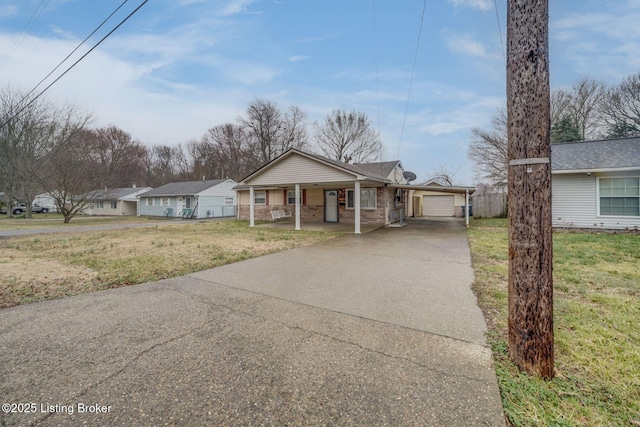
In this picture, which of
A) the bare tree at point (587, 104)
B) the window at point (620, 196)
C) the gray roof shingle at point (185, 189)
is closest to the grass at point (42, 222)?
the gray roof shingle at point (185, 189)

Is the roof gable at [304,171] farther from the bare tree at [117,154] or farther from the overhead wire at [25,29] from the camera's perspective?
the bare tree at [117,154]

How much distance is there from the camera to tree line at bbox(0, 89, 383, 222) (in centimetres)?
2167

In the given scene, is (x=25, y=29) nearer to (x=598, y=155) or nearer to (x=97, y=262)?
(x=97, y=262)

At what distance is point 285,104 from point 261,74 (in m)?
18.9

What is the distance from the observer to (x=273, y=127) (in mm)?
31438

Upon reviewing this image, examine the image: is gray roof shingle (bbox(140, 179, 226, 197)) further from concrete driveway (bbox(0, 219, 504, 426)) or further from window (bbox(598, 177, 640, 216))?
window (bbox(598, 177, 640, 216))

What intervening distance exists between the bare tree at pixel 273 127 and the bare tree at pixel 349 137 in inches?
113

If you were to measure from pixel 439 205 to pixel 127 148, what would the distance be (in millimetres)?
41577

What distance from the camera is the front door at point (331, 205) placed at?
1678 centimetres

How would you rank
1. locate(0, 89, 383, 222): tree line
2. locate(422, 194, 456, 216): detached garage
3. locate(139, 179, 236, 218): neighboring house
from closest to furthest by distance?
locate(0, 89, 383, 222): tree line, locate(422, 194, 456, 216): detached garage, locate(139, 179, 236, 218): neighboring house

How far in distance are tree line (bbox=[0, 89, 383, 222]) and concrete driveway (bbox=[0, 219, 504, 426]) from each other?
18.7m

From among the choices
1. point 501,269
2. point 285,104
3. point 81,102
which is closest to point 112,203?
point 81,102

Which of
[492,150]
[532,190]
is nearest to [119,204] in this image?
[532,190]

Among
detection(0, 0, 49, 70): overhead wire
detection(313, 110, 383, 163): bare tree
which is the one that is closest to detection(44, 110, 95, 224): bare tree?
detection(0, 0, 49, 70): overhead wire
